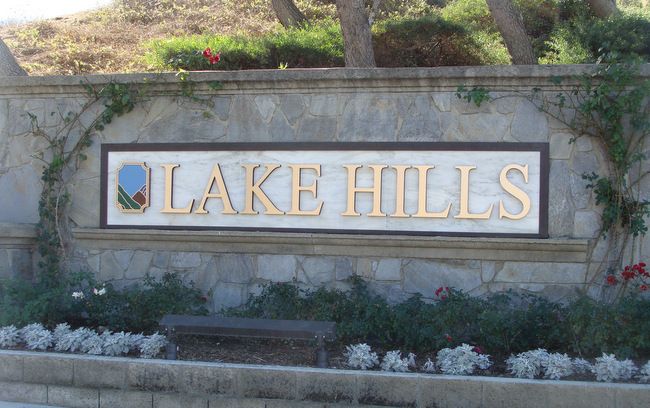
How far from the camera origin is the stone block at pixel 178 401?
574 centimetres

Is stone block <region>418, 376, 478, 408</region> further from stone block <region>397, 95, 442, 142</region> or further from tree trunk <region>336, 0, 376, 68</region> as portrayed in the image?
tree trunk <region>336, 0, 376, 68</region>

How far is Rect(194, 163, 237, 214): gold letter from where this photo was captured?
7.47 metres

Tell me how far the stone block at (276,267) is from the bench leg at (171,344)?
4.71ft

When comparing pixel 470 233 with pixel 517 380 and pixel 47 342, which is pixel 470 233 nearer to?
pixel 517 380

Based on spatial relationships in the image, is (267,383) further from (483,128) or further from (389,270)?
(483,128)

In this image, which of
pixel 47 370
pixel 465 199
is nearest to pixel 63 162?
pixel 47 370

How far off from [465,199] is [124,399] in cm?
340

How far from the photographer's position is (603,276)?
6863 mm

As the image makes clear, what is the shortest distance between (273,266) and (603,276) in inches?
121

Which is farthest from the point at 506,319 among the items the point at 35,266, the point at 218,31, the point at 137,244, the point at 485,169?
the point at 218,31

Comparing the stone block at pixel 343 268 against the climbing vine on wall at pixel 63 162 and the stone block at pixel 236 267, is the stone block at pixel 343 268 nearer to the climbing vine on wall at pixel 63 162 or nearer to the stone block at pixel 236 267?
the stone block at pixel 236 267

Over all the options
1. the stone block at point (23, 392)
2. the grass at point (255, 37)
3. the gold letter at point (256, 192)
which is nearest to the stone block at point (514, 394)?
the gold letter at point (256, 192)

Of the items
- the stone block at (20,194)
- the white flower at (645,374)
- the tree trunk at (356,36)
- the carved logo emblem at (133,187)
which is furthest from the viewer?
the tree trunk at (356,36)

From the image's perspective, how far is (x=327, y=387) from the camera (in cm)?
559
